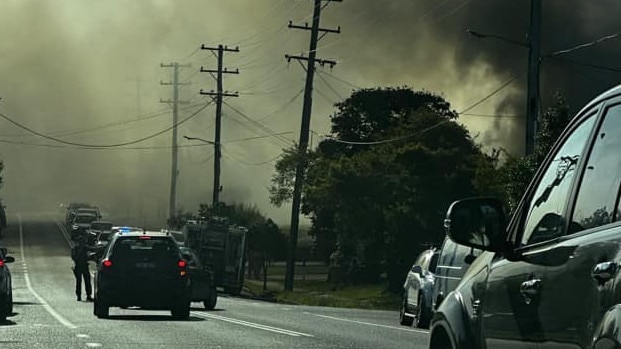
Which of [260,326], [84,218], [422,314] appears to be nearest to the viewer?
[260,326]

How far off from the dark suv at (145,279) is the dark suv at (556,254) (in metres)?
16.8

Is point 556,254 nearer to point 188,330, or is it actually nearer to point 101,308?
point 188,330

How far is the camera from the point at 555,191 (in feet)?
17.7

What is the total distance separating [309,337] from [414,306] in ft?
19.0

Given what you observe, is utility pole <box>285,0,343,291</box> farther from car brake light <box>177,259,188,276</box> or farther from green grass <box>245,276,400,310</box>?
car brake light <box>177,259,188,276</box>

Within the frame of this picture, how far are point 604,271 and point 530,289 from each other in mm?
913

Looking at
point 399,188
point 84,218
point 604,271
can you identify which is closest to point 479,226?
point 604,271

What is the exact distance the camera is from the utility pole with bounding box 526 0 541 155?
32.6 metres

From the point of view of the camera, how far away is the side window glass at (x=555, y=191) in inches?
203

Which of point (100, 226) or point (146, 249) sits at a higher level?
point (100, 226)

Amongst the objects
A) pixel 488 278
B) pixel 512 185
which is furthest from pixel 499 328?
pixel 512 185

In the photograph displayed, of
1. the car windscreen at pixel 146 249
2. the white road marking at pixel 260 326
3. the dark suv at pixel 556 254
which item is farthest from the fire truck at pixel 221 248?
the dark suv at pixel 556 254

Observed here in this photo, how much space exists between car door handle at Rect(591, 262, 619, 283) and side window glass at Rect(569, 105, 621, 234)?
313mm

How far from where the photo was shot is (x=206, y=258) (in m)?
52.2
